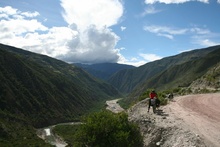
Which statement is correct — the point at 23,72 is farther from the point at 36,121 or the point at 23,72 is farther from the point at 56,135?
the point at 56,135

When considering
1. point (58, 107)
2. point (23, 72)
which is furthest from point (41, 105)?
point (23, 72)

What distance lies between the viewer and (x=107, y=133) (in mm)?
21359

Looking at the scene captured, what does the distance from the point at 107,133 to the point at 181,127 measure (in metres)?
5.85

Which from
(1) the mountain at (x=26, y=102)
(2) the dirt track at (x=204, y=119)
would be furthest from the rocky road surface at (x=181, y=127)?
(1) the mountain at (x=26, y=102)

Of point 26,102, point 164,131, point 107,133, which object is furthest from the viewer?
point 26,102

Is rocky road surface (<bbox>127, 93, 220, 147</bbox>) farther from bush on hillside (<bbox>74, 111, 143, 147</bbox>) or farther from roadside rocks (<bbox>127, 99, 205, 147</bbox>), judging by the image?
bush on hillside (<bbox>74, 111, 143, 147</bbox>)

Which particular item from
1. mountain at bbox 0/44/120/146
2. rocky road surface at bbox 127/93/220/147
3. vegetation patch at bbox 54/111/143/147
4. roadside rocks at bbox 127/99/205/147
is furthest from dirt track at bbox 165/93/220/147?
mountain at bbox 0/44/120/146

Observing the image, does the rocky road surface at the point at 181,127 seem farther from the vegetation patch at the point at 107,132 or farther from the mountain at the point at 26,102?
the mountain at the point at 26,102

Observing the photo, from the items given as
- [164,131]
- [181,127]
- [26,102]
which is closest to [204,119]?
[181,127]

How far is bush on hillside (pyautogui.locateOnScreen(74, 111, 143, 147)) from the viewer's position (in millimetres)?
20517

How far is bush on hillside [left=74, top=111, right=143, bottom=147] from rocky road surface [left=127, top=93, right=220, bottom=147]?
909 mm

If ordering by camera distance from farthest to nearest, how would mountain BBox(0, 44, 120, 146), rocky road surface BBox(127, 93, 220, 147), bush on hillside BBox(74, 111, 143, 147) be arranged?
mountain BBox(0, 44, 120, 146) < bush on hillside BBox(74, 111, 143, 147) < rocky road surface BBox(127, 93, 220, 147)

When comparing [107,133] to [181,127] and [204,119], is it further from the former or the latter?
[204,119]

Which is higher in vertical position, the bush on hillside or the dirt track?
the dirt track
